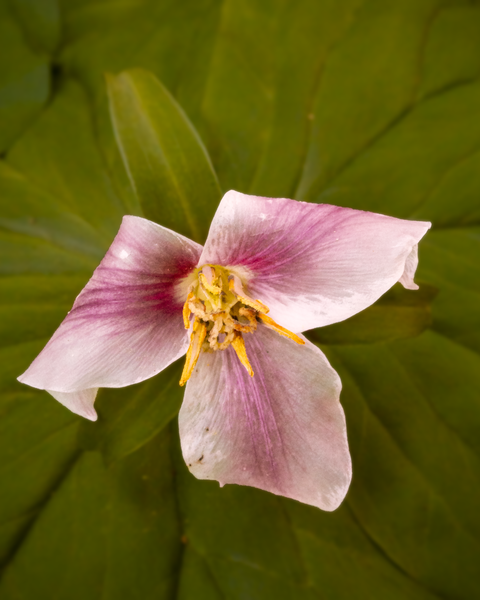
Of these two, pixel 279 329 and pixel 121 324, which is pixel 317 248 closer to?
pixel 279 329

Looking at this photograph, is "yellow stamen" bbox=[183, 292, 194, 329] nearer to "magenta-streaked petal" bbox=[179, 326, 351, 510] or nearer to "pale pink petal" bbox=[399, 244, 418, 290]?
"magenta-streaked petal" bbox=[179, 326, 351, 510]

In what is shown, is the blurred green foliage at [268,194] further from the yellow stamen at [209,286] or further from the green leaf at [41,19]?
the yellow stamen at [209,286]

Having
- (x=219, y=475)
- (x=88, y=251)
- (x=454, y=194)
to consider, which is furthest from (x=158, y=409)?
(x=454, y=194)

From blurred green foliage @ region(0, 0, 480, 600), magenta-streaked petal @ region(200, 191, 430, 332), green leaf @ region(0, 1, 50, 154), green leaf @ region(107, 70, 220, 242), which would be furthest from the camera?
green leaf @ region(0, 1, 50, 154)

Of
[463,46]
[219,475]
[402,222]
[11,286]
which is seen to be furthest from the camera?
[463,46]

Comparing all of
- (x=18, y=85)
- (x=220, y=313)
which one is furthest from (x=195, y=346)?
(x=18, y=85)

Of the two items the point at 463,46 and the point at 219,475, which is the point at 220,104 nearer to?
the point at 463,46

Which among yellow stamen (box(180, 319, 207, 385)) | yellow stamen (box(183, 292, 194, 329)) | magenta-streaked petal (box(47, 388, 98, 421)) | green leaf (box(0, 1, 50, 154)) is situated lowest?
magenta-streaked petal (box(47, 388, 98, 421))

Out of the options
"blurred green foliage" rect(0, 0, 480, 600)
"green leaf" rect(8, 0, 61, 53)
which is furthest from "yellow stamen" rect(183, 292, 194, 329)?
"green leaf" rect(8, 0, 61, 53)
